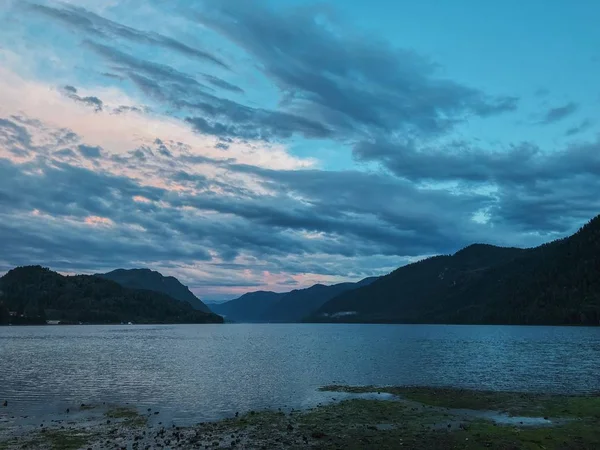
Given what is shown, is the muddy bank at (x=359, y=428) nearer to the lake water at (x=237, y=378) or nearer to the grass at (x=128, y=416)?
the grass at (x=128, y=416)

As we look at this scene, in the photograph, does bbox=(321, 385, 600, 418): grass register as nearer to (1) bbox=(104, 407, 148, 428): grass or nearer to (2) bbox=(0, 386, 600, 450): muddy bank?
(2) bbox=(0, 386, 600, 450): muddy bank

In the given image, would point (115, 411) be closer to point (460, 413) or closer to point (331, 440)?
point (331, 440)

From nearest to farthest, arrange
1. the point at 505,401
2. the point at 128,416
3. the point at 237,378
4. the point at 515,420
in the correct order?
the point at 515,420 → the point at 128,416 → the point at 505,401 → the point at 237,378

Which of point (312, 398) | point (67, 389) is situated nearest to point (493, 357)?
point (312, 398)

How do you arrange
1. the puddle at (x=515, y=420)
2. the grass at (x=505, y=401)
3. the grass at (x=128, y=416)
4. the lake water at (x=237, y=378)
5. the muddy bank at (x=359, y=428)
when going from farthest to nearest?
the lake water at (x=237, y=378)
the grass at (x=505, y=401)
the grass at (x=128, y=416)
the puddle at (x=515, y=420)
the muddy bank at (x=359, y=428)

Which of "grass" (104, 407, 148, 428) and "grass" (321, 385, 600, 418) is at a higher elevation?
"grass" (104, 407, 148, 428)

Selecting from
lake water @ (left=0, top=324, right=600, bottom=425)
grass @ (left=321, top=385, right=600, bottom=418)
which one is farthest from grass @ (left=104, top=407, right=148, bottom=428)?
grass @ (left=321, top=385, right=600, bottom=418)

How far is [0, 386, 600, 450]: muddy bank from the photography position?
40.0 m

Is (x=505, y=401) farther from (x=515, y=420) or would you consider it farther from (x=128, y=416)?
(x=128, y=416)

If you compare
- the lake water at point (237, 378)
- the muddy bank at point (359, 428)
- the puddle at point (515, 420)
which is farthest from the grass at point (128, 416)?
the puddle at point (515, 420)

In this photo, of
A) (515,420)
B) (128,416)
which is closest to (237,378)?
(128,416)

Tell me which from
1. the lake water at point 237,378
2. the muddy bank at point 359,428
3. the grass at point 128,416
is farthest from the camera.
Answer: the lake water at point 237,378

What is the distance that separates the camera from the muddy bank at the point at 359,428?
40.0 metres

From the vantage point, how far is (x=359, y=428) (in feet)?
151
